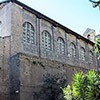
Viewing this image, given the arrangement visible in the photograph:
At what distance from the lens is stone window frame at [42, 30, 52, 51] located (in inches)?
1146

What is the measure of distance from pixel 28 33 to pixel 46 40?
2911mm

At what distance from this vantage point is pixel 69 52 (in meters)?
32.8

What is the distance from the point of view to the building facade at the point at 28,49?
23120 millimetres

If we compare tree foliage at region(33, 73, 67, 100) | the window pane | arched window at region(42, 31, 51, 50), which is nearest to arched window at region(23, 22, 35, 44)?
arched window at region(42, 31, 51, 50)

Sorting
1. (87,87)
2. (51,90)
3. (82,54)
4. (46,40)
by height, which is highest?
(46,40)

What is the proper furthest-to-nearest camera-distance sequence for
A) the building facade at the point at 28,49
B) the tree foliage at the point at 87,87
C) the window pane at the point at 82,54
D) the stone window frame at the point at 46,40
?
the window pane at the point at 82,54 < the stone window frame at the point at 46,40 < the building facade at the point at 28,49 < the tree foliage at the point at 87,87

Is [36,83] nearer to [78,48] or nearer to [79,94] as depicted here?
[79,94]

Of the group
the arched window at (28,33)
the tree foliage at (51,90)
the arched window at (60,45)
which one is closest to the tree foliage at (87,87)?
the tree foliage at (51,90)

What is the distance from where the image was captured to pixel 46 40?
29.5 meters

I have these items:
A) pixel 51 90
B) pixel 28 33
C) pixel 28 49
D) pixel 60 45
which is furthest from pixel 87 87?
pixel 60 45

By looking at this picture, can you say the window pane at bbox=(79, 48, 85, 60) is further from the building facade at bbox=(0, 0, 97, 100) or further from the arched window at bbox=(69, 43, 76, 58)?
the building facade at bbox=(0, 0, 97, 100)

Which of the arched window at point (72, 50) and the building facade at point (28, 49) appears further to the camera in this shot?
the arched window at point (72, 50)

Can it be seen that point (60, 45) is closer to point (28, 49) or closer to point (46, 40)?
point (46, 40)

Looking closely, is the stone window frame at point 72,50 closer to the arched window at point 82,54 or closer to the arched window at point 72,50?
the arched window at point 72,50
